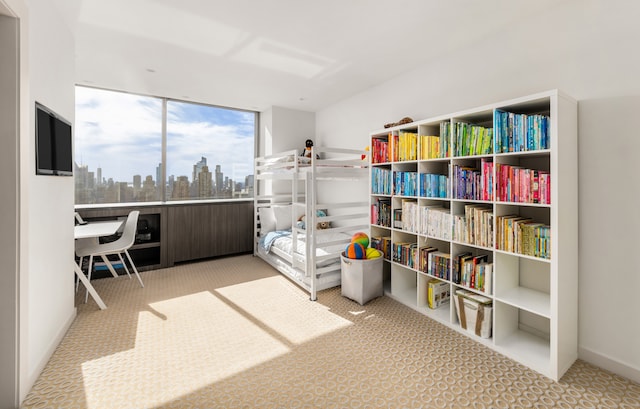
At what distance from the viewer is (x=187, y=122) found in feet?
15.2

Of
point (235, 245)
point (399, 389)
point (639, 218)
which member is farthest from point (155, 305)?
point (639, 218)

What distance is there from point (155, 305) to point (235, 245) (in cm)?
199

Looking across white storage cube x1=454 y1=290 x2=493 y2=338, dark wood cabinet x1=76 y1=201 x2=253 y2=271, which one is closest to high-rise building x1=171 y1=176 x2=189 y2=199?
dark wood cabinet x1=76 y1=201 x2=253 y2=271

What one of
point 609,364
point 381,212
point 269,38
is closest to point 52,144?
point 269,38

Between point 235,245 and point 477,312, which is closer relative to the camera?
point 477,312

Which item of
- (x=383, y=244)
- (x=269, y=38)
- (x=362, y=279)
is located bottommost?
(x=362, y=279)

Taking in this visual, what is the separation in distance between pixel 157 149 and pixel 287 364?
12.7ft

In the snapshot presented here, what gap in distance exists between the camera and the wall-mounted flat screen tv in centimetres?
180

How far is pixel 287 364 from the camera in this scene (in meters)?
1.96

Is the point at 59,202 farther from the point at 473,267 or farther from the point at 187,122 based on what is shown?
Answer: the point at 473,267

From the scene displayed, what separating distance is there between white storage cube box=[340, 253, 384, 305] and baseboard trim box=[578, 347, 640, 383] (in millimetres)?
1604

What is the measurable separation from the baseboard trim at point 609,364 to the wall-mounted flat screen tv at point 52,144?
381cm

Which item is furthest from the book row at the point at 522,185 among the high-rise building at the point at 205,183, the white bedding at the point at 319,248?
the high-rise building at the point at 205,183

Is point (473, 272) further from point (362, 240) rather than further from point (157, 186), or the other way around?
point (157, 186)
